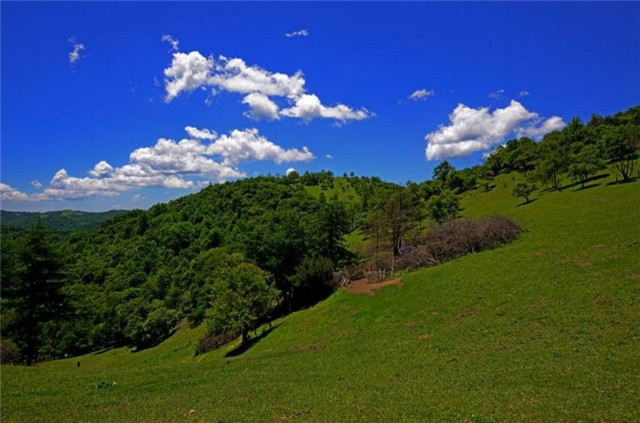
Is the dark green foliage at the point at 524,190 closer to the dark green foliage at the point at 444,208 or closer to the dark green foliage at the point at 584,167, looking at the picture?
the dark green foliage at the point at 584,167

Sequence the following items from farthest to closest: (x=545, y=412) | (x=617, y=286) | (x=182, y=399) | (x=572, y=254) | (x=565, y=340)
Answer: (x=572, y=254) < (x=617, y=286) < (x=565, y=340) < (x=182, y=399) < (x=545, y=412)

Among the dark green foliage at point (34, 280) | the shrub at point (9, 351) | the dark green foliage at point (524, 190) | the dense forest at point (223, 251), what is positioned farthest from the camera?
the dark green foliage at point (524, 190)

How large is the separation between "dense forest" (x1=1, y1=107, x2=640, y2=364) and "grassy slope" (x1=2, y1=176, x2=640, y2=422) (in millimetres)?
14077

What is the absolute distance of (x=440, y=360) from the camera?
67.6ft

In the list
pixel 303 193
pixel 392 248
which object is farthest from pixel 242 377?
pixel 303 193

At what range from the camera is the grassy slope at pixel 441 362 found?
13.8 metres

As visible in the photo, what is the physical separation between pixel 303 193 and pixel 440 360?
172 m

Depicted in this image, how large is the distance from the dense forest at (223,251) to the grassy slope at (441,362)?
14.1 meters

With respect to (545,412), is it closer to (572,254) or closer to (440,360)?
(440,360)

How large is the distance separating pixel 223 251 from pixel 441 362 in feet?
297

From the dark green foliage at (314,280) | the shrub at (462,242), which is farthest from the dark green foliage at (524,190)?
the dark green foliage at (314,280)

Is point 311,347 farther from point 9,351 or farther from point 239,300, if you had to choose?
point 9,351

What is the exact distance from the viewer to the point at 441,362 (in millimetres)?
20203

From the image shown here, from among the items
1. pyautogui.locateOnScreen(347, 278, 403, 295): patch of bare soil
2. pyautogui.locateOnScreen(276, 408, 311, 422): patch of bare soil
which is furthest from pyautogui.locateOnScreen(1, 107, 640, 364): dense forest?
pyautogui.locateOnScreen(276, 408, 311, 422): patch of bare soil
